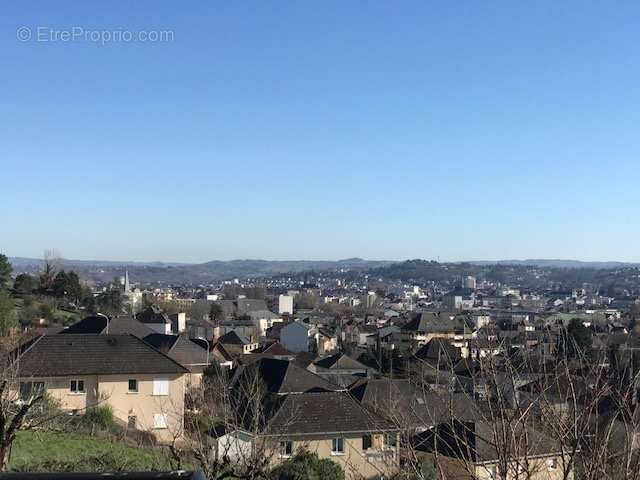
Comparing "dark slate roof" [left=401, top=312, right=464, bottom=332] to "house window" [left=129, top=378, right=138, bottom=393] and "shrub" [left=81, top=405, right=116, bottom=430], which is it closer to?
"house window" [left=129, top=378, right=138, bottom=393]

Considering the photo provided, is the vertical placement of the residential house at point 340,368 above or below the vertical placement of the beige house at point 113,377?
below

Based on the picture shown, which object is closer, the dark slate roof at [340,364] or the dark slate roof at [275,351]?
the dark slate roof at [340,364]

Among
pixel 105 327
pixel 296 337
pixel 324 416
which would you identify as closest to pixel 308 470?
pixel 324 416

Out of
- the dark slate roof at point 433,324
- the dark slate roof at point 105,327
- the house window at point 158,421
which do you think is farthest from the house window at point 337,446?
the dark slate roof at point 433,324

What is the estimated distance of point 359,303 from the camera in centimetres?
13175

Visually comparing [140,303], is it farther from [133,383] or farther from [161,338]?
[133,383]

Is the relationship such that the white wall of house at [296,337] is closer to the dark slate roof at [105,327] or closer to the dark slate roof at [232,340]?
the dark slate roof at [232,340]

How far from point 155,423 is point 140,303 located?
183ft

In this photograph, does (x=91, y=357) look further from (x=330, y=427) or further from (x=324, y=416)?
(x=330, y=427)

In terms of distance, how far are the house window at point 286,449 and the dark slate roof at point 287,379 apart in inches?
322

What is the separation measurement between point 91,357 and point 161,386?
86.8 inches

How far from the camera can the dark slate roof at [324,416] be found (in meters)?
17.8

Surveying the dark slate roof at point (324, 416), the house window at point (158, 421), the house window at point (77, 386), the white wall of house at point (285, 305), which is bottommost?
the white wall of house at point (285, 305)

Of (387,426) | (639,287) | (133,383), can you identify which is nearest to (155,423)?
(133,383)
